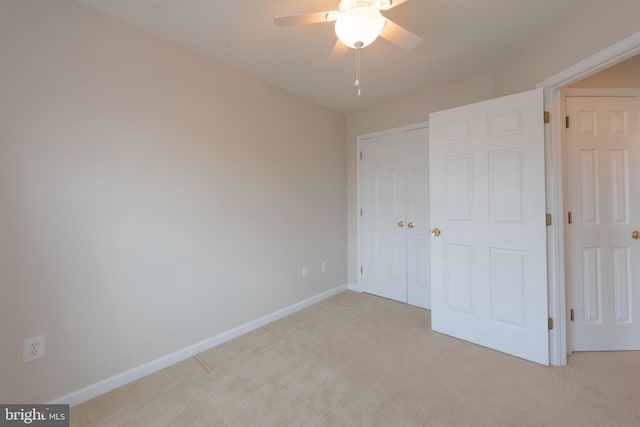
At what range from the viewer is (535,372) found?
1.87 m

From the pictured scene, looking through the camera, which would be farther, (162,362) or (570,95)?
(570,95)

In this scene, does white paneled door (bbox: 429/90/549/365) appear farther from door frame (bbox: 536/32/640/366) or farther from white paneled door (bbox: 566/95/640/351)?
white paneled door (bbox: 566/95/640/351)

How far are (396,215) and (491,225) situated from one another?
3.87ft

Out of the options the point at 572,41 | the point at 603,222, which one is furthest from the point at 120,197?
the point at 603,222

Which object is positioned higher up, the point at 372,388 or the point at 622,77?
the point at 622,77

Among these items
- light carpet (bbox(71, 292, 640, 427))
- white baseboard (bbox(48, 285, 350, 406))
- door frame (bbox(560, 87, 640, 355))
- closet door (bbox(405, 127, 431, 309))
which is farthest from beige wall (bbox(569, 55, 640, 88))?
white baseboard (bbox(48, 285, 350, 406))

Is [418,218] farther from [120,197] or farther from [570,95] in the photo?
[120,197]

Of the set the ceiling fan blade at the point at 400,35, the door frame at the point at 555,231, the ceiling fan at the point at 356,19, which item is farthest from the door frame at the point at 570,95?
the ceiling fan at the point at 356,19

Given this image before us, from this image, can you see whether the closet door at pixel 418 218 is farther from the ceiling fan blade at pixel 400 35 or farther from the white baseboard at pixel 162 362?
the ceiling fan blade at pixel 400 35

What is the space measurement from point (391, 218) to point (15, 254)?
3.16 m

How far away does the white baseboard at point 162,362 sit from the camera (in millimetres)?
1648

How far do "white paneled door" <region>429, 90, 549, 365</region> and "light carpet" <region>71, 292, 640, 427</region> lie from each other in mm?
215

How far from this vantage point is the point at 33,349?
151cm

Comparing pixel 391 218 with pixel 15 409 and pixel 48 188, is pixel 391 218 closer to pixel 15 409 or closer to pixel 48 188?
pixel 48 188
